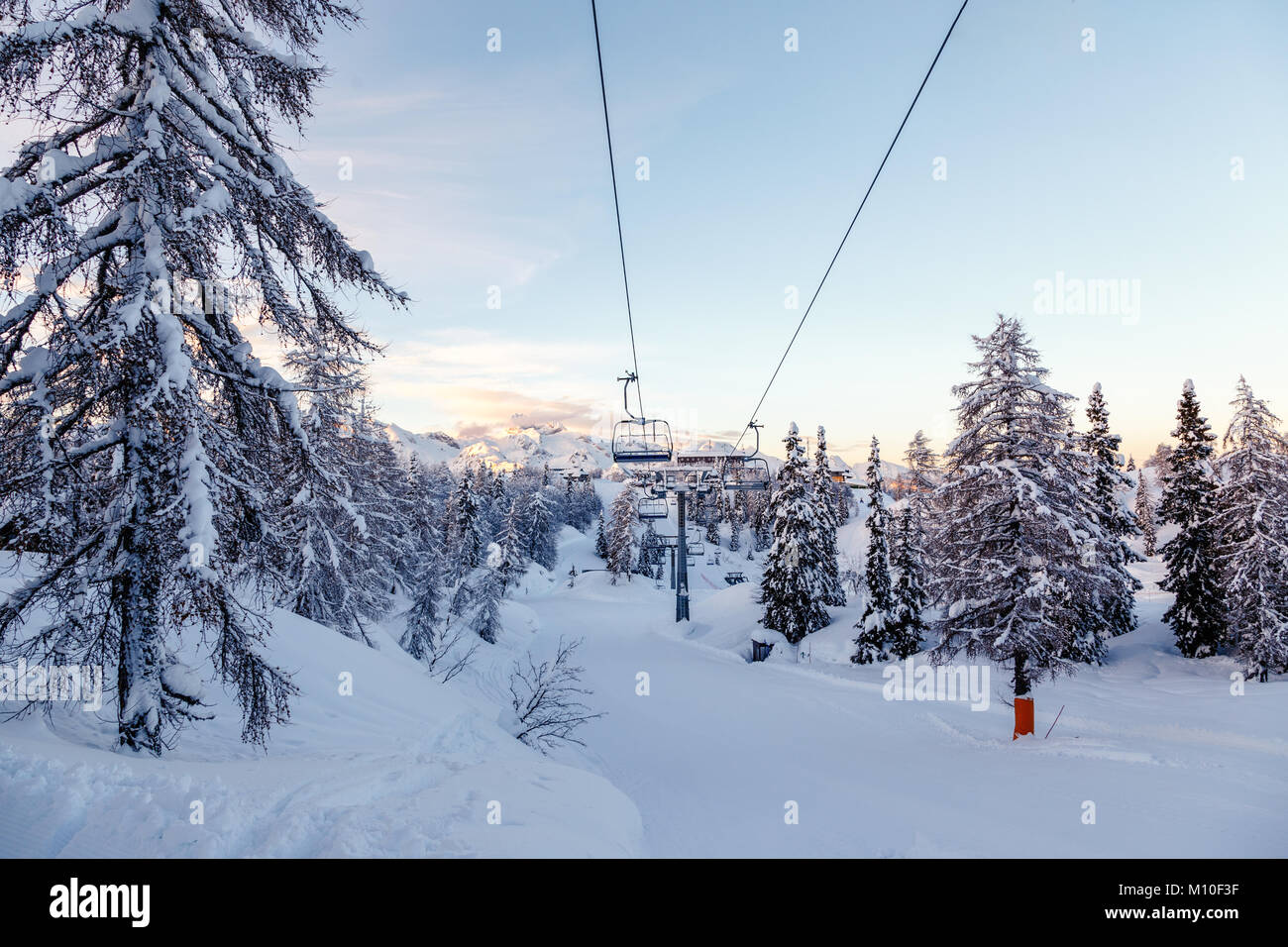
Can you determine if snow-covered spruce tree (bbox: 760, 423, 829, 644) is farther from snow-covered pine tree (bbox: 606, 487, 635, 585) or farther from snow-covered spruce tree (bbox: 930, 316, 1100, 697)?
snow-covered pine tree (bbox: 606, 487, 635, 585)

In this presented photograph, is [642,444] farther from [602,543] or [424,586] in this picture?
[602,543]

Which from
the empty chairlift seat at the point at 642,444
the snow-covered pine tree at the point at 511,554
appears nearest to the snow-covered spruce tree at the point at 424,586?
the empty chairlift seat at the point at 642,444

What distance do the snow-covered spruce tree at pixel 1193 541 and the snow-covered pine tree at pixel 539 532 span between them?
6318 centimetres

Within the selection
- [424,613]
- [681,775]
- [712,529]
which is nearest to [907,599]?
[681,775]

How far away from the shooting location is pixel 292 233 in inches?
252

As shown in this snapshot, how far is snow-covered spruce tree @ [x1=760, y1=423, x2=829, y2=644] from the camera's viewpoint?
3312 cm

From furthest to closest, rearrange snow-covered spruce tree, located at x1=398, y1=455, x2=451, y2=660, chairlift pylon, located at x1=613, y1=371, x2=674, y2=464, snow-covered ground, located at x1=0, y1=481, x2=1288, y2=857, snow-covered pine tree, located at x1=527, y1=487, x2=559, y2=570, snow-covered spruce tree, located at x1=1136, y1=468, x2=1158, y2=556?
snow-covered pine tree, located at x1=527, y1=487, x2=559, y2=570 < snow-covered spruce tree, located at x1=1136, y1=468, x2=1158, y2=556 < snow-covered spruce tree, located at x1=398, y1=455, x2=451, y2=660 < chairlift pylon, located at x1=613, y1=371, x2=674, y2=464 < snow-covered ground, located at x1=0, y1=481, x2=1288, y2=857

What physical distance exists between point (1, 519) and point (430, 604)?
81.7ft

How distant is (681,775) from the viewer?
1312 cm

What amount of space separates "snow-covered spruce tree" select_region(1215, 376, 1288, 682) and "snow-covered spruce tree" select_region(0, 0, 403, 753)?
31852 mm

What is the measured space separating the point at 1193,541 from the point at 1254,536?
359 centimetres

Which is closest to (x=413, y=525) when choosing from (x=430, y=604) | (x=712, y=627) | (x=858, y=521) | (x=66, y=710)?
(x=430, y=604)

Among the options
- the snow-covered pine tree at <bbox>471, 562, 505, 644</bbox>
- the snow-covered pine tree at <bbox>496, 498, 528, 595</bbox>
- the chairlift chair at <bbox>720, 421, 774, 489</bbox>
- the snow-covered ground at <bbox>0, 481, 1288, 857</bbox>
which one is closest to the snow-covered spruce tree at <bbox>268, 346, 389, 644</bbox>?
the snow-covered ground at <bbox>0, 481, 1288, 857</bbox>
